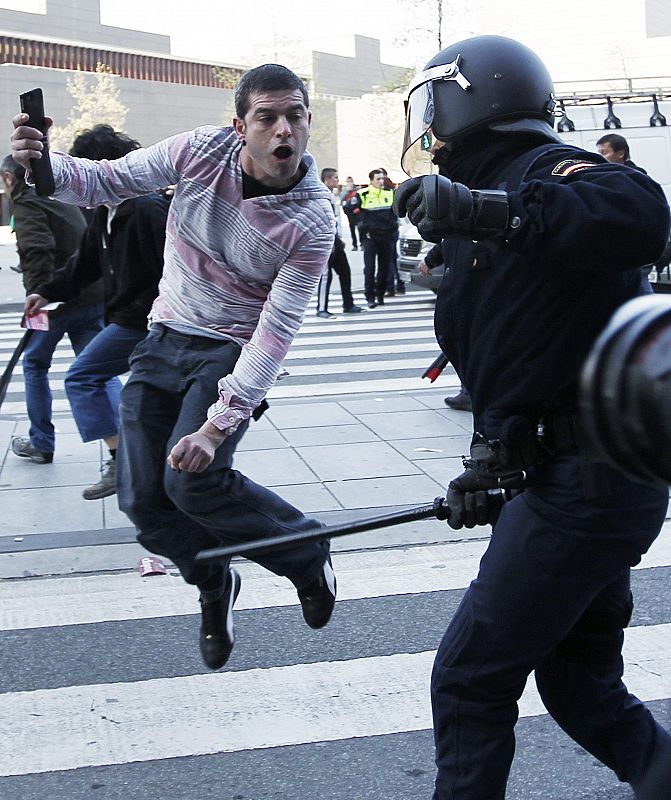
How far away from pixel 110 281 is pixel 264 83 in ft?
8.11

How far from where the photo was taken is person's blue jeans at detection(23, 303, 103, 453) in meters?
7.21

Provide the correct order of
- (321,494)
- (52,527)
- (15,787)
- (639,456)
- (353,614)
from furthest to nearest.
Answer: (321,494)
(52,527)
(353,614)
(15,787)
(639,456)

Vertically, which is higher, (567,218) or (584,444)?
(567,218)

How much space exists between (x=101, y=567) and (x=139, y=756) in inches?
78.5

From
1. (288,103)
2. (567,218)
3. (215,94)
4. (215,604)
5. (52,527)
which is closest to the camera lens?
(567,218)

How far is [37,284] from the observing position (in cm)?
716

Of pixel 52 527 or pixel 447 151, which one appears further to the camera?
pixel 52 527

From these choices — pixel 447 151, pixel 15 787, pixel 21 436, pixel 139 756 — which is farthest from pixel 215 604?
pixel 21 436

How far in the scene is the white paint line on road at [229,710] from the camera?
3572 millimetres

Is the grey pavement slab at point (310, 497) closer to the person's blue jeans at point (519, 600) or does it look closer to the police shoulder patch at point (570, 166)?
the person's blue jeans at point (519, 600)

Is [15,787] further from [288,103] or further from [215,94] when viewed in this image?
[215,94]

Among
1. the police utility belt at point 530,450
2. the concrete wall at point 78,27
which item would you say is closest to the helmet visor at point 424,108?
the police utility belt at point 530,450

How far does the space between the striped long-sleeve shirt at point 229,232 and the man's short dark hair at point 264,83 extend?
0.12m

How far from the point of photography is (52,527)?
605cm
